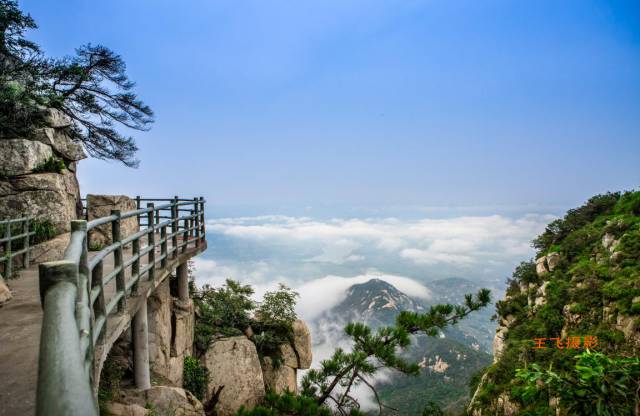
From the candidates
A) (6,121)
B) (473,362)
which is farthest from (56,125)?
(473,362)

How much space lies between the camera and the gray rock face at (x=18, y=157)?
30.9 ft

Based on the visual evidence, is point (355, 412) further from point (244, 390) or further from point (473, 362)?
point (473, 362)

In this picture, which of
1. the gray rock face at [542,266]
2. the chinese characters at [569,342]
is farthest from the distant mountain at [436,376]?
the gray rock face at [542,266]

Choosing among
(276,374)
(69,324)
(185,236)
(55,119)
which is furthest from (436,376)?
(69,324)

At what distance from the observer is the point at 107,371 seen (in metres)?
6.51

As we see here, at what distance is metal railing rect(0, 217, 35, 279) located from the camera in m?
6.58

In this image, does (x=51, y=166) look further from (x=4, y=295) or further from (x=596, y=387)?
(x=596, y=387)

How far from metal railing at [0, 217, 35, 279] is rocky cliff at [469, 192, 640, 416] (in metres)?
12.4

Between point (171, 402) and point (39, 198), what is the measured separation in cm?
686

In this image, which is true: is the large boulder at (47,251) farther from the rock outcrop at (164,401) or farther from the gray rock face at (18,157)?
the rock outcrop at (164,401)

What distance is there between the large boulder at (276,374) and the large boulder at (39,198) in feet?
23.9

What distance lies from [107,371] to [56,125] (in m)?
9.11

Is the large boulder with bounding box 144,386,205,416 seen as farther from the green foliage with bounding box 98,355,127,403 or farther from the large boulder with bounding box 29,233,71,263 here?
the large boulder with bounding box 29,233,71,263

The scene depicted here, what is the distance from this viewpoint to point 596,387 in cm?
330
